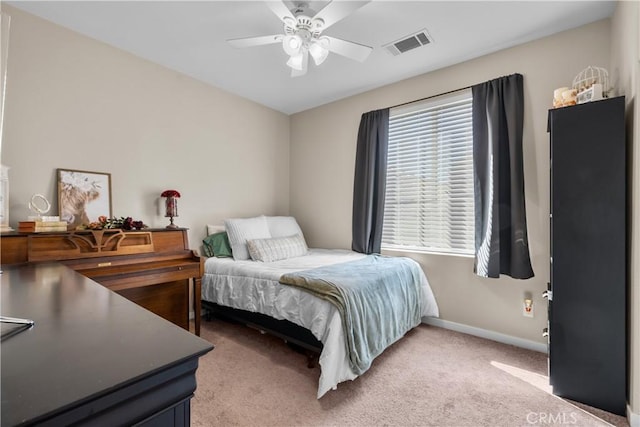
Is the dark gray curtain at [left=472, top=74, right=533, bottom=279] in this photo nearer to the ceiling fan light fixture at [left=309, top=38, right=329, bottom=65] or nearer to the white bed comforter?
the white bed comforter

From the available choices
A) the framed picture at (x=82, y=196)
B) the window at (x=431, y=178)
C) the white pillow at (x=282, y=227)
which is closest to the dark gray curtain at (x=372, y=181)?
→ the window at (x=431, y=178)

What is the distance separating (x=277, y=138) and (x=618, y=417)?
4096 mm

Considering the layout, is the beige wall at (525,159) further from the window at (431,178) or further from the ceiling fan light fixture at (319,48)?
the ceiling fan light fixture at (319,48)

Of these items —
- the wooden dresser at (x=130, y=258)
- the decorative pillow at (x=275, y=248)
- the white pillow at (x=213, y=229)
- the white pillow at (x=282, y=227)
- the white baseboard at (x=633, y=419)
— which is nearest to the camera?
the white baseboard at (x=633, y=419)

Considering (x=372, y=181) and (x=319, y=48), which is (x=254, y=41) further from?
(x=372, y=181)

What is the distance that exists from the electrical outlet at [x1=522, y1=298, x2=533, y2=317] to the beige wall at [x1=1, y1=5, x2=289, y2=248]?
3.03 metres

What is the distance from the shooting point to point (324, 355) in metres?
1.84

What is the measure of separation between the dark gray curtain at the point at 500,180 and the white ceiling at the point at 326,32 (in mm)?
461

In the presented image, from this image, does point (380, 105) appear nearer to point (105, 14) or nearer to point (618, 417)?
point (105, 14)

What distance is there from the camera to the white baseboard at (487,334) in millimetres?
2478

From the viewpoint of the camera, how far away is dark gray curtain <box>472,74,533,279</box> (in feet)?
8.07

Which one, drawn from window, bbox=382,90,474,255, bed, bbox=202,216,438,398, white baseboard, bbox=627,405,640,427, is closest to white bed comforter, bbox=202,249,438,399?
bed, bbox=202,216,438,398

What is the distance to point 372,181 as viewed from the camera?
11.0ft

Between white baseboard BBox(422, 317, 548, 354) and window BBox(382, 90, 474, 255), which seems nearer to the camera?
white baseboard BBox(422, 317, 548, 354)
